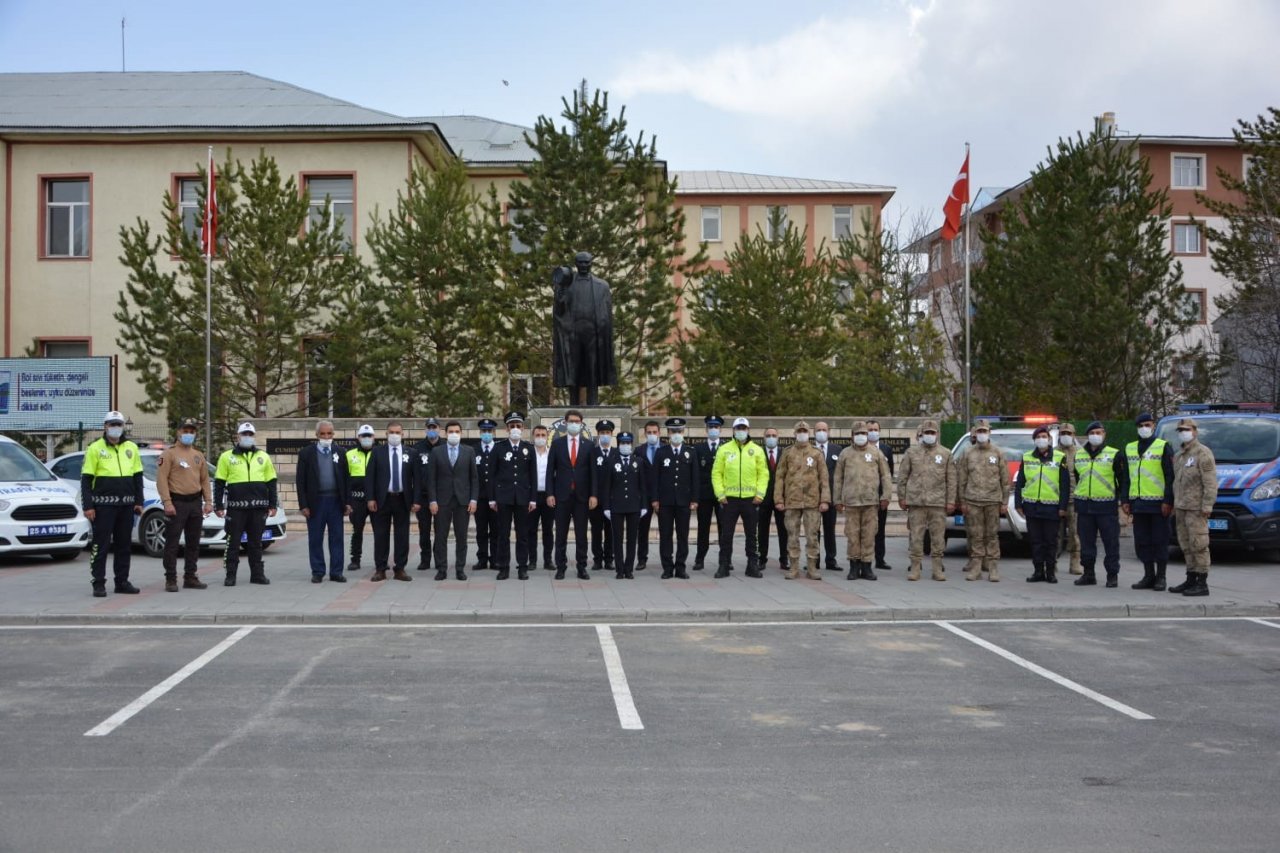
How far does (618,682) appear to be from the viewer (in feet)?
28.3

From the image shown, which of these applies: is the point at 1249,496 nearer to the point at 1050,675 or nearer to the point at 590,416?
the point at 1050,675

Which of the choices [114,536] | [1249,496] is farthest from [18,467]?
[1249,496]

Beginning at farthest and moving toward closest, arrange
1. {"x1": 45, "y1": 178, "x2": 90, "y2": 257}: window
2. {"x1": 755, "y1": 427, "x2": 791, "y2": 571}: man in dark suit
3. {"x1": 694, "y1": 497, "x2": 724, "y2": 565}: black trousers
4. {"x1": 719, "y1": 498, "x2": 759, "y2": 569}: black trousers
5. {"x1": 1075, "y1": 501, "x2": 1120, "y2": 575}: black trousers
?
{"x1": 45, "y1": 178, "x2": 90, "y2": 257}: window, {"x1": 755, "y1": 427, "x2": 791, "y2": 571}: man in dark suit, {"x1": 694, "y1": 497, "x2": 724, "y2": 565}: black trousers, {"x1": 719, "y1": 498, "x2": 759, "y2": 569}: black trousers, {"x1": 1075, "y1": 501, "x2": 1120, "y2": 575}: black trousers

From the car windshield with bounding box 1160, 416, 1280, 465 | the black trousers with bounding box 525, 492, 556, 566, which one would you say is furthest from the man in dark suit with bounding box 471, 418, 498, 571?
the car windshield with bounding box 1160, 416, 1280, 465

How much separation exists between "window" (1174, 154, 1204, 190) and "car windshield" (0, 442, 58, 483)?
4974 cm

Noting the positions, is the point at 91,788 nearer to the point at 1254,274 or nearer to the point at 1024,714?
the point at 1024,714

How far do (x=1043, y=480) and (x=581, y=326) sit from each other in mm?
7493

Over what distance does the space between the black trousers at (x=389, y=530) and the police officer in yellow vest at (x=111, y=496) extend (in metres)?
2.78

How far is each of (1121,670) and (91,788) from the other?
7.28 m

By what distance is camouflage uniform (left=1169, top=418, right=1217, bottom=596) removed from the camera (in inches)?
517

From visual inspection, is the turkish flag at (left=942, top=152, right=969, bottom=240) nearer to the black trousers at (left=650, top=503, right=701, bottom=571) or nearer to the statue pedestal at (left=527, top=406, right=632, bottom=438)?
the statue pedestal at (left=527, top=406, right=632, bottom=438)

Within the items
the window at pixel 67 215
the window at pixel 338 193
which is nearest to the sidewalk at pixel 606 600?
the window at pixel 338 193

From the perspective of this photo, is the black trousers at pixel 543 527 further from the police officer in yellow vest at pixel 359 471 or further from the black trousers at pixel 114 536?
the black trousers at pixel 114 536

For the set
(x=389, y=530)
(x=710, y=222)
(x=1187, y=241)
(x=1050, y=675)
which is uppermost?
(x=710, y=222)
